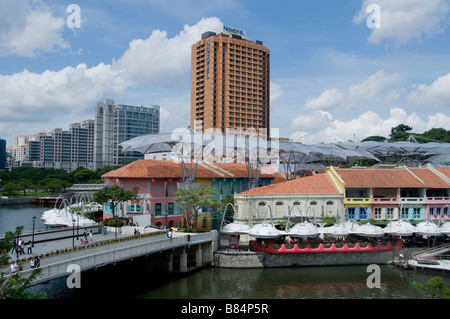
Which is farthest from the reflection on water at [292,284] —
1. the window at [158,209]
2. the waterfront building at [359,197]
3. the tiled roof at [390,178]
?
the window at [158,209]

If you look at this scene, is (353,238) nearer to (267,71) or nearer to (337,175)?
(337,175)

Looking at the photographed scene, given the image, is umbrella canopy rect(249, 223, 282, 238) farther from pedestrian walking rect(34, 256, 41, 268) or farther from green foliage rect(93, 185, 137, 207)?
pedestrian walking rect(34, 256, 41, 268)

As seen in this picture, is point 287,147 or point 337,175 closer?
point 337,175

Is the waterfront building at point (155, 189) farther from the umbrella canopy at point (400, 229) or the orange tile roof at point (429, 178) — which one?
the orange tile roof at point (429, 178)

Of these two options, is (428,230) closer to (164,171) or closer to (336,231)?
(336,231)

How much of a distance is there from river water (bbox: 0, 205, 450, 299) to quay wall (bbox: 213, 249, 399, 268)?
90cm

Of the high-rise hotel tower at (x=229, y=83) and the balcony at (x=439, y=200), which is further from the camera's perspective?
the high-rise hotel tower at (x=229, y=83)

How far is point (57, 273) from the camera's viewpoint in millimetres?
30500

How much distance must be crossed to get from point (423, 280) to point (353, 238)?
34.6 ft

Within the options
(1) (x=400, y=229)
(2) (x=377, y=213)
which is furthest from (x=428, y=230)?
(2) (x=377, y=213)

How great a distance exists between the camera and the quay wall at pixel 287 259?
164ft

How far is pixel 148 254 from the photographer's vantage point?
4306 centimetres

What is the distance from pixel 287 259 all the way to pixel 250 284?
8380mm
